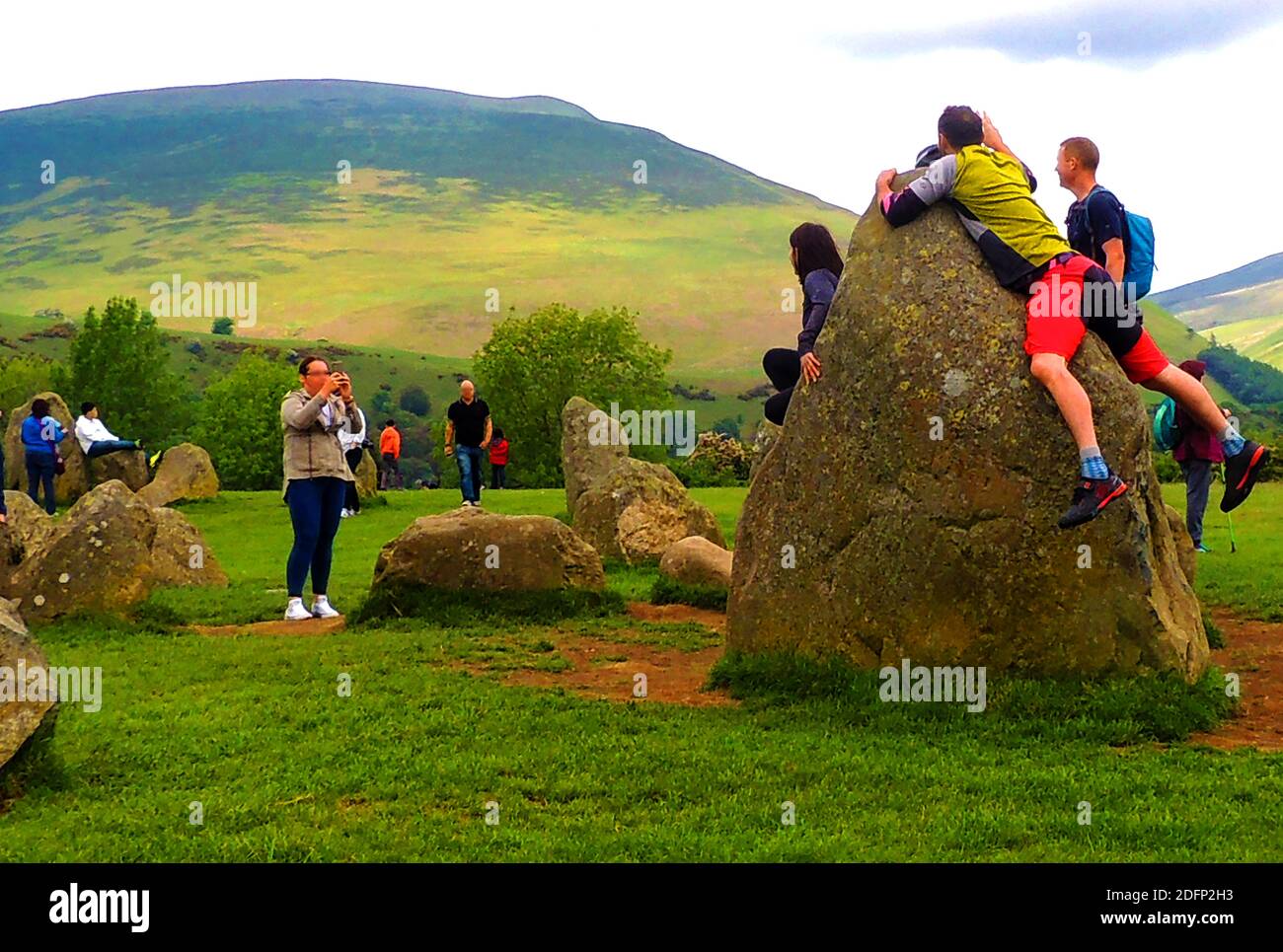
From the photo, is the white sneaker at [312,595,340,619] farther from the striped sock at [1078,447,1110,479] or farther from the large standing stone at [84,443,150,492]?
the large standing stone at [84,443,150,492]

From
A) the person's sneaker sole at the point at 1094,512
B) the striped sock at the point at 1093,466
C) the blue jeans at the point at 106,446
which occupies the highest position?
the striped sock at the point at 1093,466

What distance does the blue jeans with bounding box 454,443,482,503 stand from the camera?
26484 mm

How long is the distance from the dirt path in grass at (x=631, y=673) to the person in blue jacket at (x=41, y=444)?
21809 millimetres

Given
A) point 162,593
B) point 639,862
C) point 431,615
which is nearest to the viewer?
point 639,862

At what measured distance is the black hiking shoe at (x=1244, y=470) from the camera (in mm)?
11602

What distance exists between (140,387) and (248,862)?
216ft

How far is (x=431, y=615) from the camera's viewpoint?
15789mm

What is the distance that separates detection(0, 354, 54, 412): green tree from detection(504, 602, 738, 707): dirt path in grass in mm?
68649

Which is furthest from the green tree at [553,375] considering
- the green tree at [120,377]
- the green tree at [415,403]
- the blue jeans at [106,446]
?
the green tree at [415,403]

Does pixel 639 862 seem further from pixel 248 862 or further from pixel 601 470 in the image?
pixel 601 470

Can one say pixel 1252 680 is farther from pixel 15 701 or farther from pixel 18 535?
pixel 18 535

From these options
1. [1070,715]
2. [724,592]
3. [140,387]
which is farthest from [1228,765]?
[140,387]

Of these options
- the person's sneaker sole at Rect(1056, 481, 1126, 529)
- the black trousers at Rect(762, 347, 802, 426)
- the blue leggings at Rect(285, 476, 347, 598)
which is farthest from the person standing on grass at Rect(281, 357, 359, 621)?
the person's sneaker sole at Rect(1056, 481, 1126, 529)

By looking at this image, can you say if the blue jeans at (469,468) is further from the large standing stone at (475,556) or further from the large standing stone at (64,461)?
the large standing stone at (64,461)
